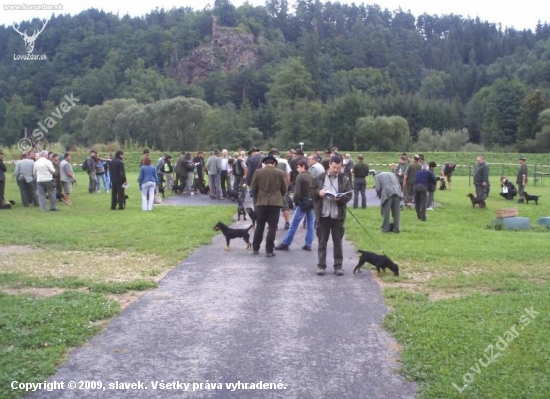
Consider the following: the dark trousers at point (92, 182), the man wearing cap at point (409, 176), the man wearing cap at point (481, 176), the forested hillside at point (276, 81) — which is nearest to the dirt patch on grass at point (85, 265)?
the man wearing cap at point (409, 176)

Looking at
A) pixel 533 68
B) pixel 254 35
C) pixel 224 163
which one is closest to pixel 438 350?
pixel 224 163

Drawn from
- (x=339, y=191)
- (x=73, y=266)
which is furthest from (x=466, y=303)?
(x=73, y=266)

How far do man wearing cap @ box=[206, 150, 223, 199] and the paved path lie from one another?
1341 centimetres

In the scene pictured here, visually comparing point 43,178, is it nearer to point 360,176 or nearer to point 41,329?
point 360,176

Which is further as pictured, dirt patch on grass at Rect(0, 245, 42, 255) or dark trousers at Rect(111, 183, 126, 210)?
dark trousers at Rect(111, 183, 126, 210)

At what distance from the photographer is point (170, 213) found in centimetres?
1842

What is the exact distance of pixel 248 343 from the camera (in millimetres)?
6203

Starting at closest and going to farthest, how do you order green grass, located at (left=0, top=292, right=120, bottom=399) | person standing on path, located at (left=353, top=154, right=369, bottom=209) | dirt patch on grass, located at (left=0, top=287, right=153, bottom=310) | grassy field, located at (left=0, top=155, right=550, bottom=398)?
1. green grass, located at (left=0, top=292, right=120, bottom=399)
2. grassy field, located at (left=0, top=155, right=550, bottom=398)
3. dirt patch on grass, located at (left=0, top=287, right=153, bottom=310)
4. person standing on path, located at (left=353, top=154, right=369, bottom=209)

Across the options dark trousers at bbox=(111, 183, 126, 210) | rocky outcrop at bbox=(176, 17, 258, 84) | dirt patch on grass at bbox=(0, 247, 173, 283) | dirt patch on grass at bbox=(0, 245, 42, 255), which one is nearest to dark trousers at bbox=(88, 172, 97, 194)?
dark trousers at bbox=(111, 183, 126, 210)

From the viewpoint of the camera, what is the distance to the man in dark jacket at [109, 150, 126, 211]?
18797 millimetres

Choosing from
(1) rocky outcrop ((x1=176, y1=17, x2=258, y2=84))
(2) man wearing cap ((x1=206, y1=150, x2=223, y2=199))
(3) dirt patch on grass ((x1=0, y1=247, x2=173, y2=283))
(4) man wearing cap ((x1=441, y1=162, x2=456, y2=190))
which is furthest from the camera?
(1) rocky outcrop ((x1=176, y1=17, x2=258, y2=84))

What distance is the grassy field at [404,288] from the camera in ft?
18.1
